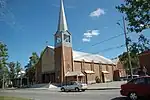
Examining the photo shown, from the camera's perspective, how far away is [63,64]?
2174 inches

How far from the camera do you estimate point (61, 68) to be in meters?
55.0

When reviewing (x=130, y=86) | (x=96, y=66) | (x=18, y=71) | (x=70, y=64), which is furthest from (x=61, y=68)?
(x=130, y=86)

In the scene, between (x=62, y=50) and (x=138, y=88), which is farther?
(x=62, y=50)

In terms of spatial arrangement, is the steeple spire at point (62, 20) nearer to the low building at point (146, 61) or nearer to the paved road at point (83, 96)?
the low building at point (146, 61)

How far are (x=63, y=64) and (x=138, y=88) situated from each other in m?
40.8

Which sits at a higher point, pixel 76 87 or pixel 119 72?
pixel 119 72

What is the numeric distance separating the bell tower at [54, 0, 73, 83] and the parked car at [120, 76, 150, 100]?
39.4m

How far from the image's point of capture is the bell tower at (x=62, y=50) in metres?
55.2

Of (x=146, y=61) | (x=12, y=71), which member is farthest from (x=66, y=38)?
(x=12, y=71)

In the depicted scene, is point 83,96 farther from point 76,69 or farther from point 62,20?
point 62,20

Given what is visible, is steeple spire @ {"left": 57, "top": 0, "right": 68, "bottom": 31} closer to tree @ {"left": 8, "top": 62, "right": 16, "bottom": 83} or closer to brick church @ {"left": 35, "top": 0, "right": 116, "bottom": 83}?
brick church @ {"left": 35, "top": 0, "right": 116, "bottom": 83}

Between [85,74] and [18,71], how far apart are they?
31630 mm

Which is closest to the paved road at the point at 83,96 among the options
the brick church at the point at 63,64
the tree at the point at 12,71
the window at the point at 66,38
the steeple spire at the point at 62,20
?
the brick church at the point at 63,64

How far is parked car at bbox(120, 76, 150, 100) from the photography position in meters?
14.8
